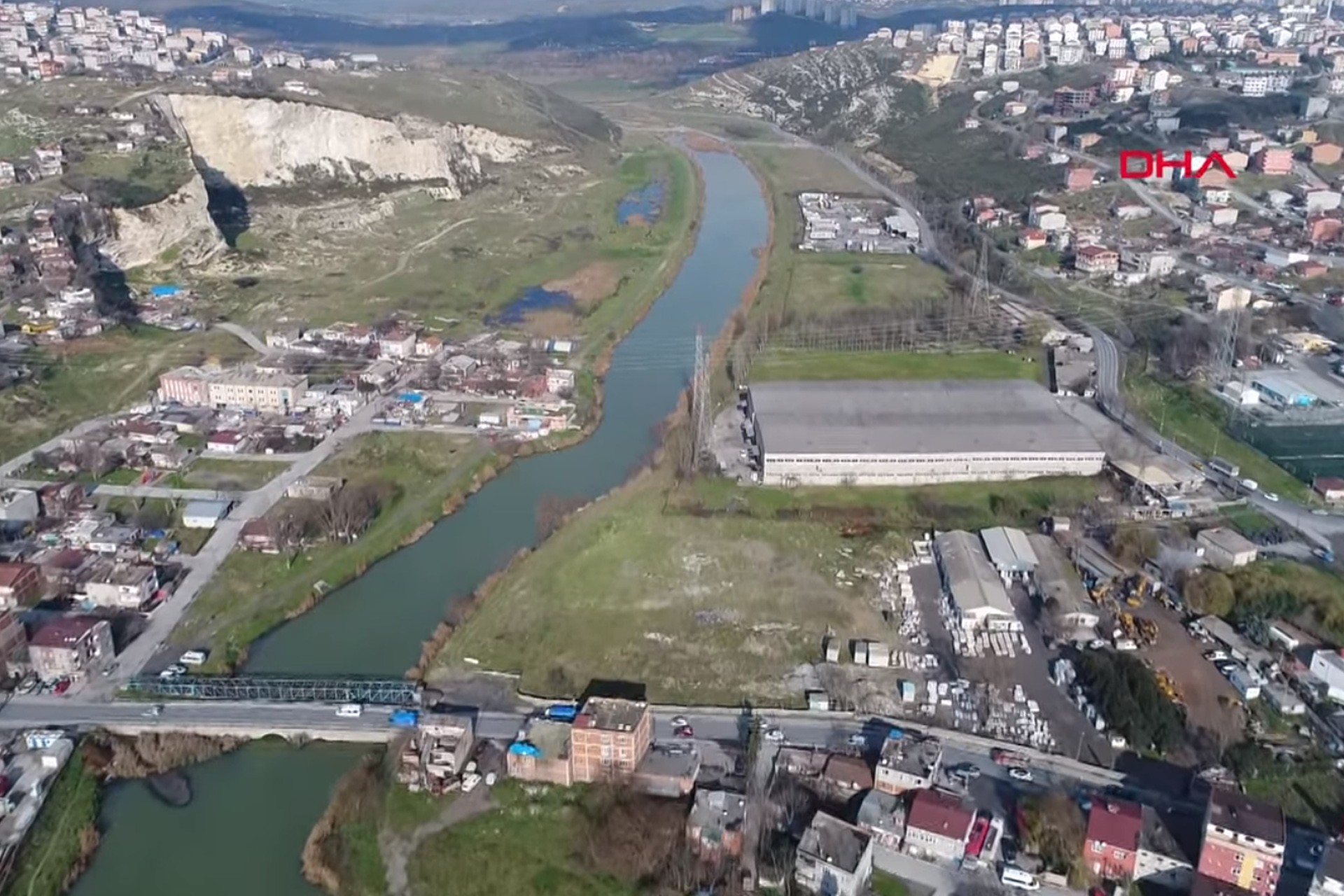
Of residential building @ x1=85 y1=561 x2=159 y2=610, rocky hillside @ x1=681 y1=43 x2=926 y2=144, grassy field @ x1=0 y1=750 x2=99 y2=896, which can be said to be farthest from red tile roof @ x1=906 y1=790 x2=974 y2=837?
rocky hillside @ x1=681 y1=43 x2=926 y2=144

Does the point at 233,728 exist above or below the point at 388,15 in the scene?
below

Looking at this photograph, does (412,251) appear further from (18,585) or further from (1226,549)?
(1226,549)

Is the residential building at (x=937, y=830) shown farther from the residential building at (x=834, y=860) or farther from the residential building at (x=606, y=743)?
the residential building at (x=606, y=743)

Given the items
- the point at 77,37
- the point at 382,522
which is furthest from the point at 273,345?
the point at 77,37

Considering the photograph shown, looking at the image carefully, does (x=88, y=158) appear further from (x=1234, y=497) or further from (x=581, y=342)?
(x=1234, y=497)

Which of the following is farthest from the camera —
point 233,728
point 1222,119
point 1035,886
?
point 1222,119

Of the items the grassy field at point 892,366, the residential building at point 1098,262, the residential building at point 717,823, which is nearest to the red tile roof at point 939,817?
the residential building at point 717,823
